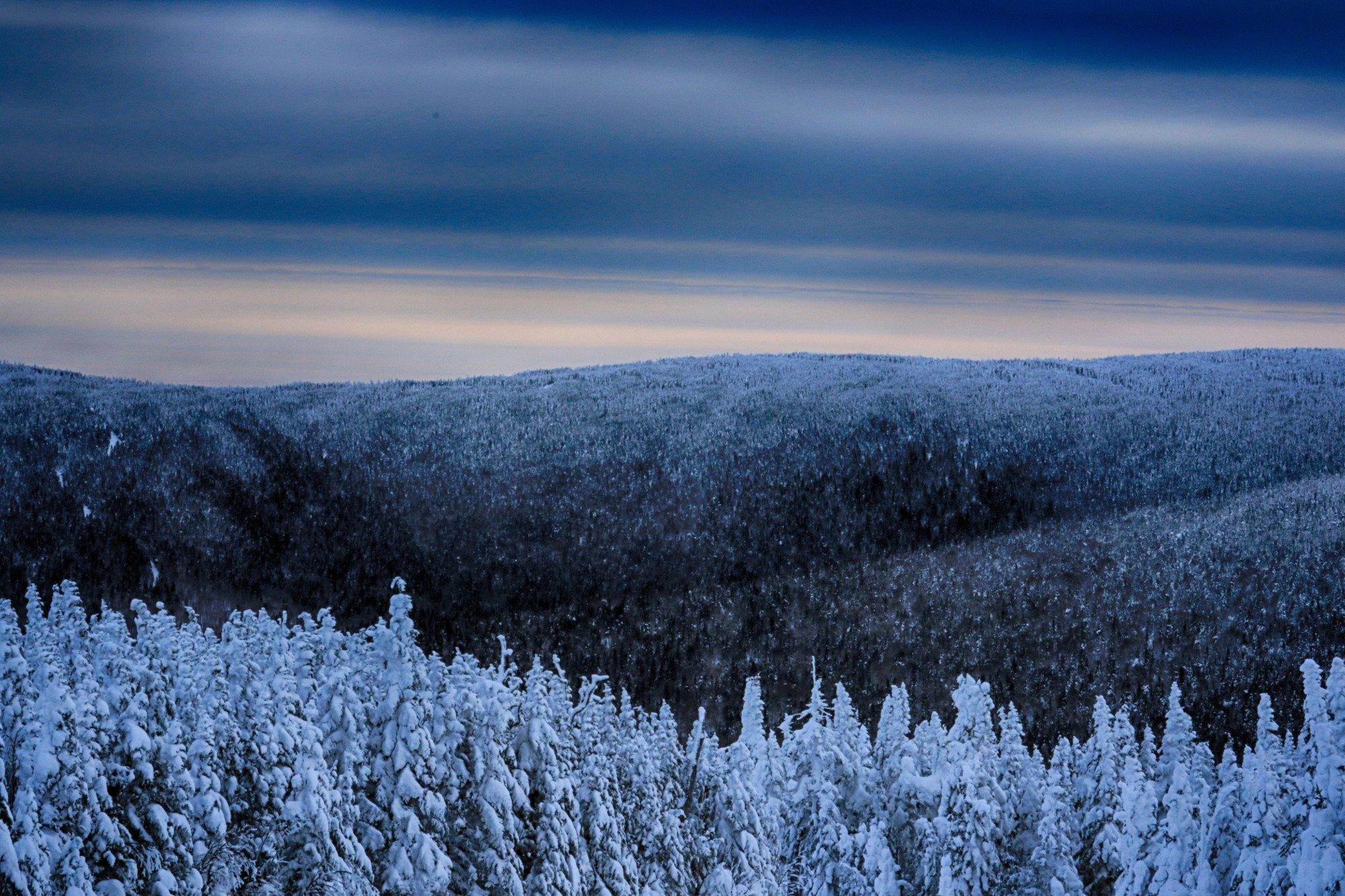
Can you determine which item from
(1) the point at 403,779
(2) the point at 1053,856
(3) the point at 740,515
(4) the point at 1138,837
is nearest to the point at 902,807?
(2) the point at 1053,856

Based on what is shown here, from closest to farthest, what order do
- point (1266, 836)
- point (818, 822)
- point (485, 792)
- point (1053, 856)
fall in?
point (485, 792)
point (1266, 836)
point (1053, 856)
point (818, 822)

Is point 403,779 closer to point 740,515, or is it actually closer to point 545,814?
point 545,814

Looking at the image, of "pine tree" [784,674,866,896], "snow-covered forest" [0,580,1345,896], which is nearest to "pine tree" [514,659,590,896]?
"snow-covered forest" [0,580,1345,896]

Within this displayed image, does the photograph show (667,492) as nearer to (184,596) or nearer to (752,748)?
(184,596)

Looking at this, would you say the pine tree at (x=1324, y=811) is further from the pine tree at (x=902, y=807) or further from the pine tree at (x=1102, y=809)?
the pine tree at (x=1102, y=809)

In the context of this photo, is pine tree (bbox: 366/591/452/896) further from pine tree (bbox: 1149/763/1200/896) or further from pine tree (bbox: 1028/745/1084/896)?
pine tree (bbox: 1149/763/1200/896)

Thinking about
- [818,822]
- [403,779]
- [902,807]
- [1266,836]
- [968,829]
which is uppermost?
[403,779]

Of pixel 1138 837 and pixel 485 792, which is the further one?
pixel 1138 837
